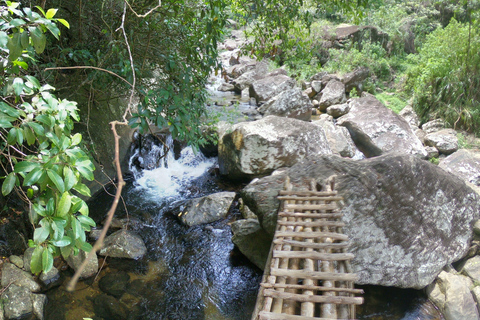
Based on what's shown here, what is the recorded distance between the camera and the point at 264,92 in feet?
36.3

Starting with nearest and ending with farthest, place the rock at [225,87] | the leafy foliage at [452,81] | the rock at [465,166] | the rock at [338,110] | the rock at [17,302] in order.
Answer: the rock at [17,302]
the rock at [465,166]
the leafy foliage at [452,81]
the rock at [338,110]
the rock at [225,87]

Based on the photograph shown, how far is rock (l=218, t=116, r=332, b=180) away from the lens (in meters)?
5.73

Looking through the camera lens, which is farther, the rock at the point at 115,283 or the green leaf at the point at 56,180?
the rock at the point at 115,283

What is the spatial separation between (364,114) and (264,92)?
13.5 feet

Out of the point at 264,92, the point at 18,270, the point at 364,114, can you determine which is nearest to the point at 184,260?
the point at 18,270

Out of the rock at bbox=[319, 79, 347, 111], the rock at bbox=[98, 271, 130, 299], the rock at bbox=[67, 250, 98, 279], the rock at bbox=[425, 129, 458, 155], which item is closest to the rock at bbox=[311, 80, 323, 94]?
the rock at bbox=[319, 79, 347, 111]

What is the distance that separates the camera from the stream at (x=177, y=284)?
3580 millimetres

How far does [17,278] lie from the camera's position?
3.55 m

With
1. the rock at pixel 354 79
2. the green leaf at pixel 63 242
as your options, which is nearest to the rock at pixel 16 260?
the green leaf at pixel 63 242

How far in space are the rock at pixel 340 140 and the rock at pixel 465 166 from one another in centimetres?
184

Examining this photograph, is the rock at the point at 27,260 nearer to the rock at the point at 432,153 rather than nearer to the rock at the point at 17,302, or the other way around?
the rock at the point at 17,302

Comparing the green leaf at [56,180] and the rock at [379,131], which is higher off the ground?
the green leaf at [56,180]

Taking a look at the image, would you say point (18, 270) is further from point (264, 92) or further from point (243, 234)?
point (264, 92)

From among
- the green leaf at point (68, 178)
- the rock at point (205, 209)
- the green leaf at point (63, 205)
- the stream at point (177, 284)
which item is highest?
the green leaf at point (68, 178)
